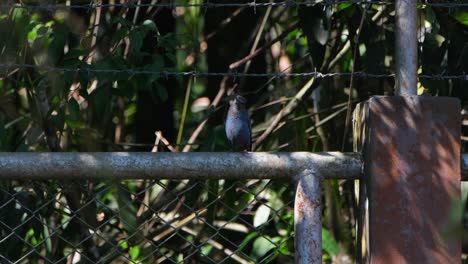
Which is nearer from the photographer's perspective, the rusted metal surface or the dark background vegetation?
the rusted metal surface

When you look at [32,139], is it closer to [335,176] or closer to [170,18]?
[170,18]

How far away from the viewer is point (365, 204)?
6.62 feet

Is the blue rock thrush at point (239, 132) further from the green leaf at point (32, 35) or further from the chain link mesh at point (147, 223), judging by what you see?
the green leaf at point (32, 35)

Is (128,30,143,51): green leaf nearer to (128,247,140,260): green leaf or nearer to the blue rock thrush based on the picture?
the blue rock thrush

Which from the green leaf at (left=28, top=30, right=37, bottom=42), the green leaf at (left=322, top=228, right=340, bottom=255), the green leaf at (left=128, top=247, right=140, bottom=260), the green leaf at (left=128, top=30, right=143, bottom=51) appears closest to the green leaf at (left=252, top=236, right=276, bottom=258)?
the green leaf at (left=322, top=228, right=340, bottom=255)

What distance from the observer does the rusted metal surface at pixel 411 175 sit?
195 cm

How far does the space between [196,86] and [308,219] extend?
3156 millimetres

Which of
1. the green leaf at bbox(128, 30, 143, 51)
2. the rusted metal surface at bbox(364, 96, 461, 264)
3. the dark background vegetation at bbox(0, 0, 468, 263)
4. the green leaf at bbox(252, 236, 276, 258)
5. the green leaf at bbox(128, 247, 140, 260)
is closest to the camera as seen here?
the rusted metal surface at bbox(364, 96, 461, 264)

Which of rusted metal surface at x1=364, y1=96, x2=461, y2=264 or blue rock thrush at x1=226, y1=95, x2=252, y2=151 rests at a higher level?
rusted metal surface at x1=364, y1=96, x2=461, y2=264

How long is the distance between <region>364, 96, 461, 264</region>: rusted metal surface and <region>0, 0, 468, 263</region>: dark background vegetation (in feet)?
2.92

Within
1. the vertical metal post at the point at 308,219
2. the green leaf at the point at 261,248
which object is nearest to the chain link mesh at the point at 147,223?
the green leaf at the point at 261,248

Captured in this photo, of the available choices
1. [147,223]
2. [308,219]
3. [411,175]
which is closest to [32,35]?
[147,223]

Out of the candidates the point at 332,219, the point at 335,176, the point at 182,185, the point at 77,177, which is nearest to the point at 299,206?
the point at 335,176

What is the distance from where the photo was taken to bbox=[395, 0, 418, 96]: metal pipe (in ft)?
6.63
